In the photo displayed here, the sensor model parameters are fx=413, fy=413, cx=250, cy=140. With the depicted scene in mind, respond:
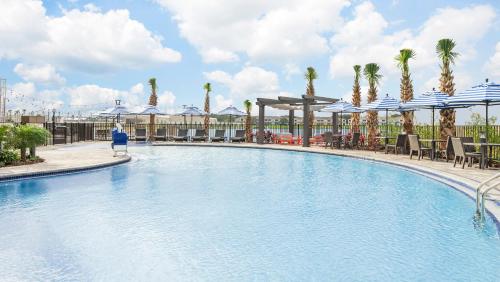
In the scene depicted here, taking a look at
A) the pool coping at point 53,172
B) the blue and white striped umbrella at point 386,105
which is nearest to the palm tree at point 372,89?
the blue and white striped umbrella at point 386,105

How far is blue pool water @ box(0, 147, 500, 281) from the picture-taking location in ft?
13.7

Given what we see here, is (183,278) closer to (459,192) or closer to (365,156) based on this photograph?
(459,192)

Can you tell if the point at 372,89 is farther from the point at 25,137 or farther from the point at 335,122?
the point at 25,137

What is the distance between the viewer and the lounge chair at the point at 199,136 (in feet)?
82.9

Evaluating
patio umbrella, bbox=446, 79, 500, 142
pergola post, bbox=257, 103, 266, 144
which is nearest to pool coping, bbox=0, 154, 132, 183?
patio umbrella, bbox=446, 79, 500, 142

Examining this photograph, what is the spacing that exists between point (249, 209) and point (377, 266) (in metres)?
2.99

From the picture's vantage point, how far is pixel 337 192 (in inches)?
340

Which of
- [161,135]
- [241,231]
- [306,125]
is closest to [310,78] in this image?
[306,125]

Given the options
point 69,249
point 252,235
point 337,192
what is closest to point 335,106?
point 337,192

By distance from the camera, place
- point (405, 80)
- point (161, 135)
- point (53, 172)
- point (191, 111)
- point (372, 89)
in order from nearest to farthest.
Result: point (53, 172), point (405, 80), point (372, 89), point (161, 135), point (191, 111)

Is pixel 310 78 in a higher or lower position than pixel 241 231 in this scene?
higher

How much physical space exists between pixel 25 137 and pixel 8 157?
2.33ft

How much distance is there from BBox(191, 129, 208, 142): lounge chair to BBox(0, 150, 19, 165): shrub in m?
13.8

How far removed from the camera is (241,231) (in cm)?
562
